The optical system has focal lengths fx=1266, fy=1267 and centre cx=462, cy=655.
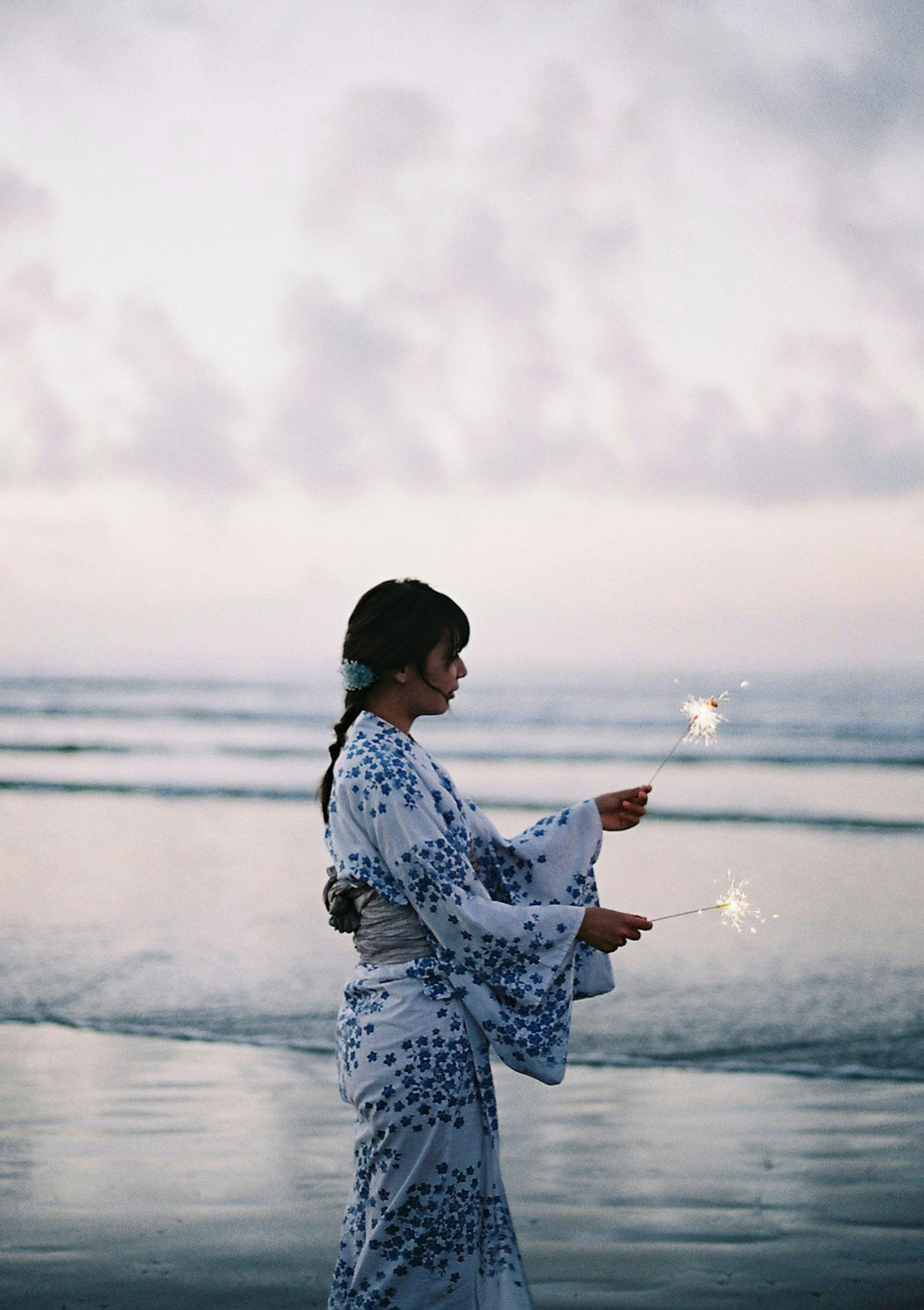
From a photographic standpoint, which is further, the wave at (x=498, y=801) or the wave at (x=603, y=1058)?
the wave at (x=498, y=801)

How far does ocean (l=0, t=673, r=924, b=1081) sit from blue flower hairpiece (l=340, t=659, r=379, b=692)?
1426 mm

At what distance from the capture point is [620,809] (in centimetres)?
266

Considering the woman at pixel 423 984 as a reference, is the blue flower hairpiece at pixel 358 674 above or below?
above

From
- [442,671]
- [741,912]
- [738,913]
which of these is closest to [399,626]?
[442,671]

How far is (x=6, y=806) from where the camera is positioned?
1429 centimetres

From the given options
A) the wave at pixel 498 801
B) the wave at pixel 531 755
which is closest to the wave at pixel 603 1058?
the wave at pixel 498 801

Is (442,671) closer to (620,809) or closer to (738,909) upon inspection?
(620,809)

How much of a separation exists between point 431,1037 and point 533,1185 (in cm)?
171

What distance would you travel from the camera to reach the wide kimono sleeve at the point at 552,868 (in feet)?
8.50

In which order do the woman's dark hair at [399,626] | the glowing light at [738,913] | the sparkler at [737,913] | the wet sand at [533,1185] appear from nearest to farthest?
the woman's dark hair at [399,626], the wet sand at [533,1185], the sparkler at [737,913], the glowing light at [738,913]

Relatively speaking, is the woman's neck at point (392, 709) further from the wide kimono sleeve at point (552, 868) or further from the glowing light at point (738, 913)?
the glowing light at point (738, 913)

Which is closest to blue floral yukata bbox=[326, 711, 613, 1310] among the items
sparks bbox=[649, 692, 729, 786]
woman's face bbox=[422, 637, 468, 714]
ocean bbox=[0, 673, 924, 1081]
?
woman's face bbox=[422, 637, 468, 714]

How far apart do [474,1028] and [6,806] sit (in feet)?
42.7

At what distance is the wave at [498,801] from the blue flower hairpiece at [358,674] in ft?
35.6
